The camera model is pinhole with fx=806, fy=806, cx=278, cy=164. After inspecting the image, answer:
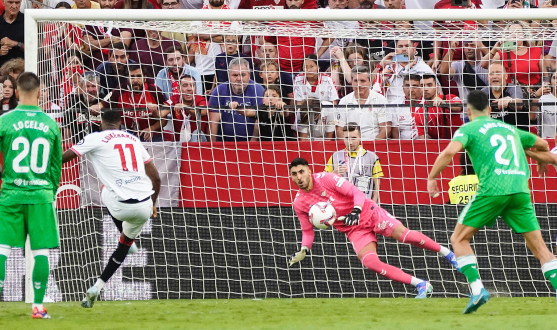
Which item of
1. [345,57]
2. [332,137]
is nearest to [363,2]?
[345,57]

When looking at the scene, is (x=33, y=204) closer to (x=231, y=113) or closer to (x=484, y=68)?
(x=231, y=113)

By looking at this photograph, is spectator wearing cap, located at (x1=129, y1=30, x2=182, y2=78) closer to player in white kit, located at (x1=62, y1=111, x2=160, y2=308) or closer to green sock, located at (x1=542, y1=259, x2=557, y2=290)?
player in white kit, located at (x1=62, y1=111, x2=160, y2=308)

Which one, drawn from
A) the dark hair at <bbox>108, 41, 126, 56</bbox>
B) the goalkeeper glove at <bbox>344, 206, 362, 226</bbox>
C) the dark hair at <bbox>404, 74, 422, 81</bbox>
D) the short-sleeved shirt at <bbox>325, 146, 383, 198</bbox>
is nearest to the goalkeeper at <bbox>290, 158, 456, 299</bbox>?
the goalkeeper glove at <bbox>344, 206, 362, 226</bbox>

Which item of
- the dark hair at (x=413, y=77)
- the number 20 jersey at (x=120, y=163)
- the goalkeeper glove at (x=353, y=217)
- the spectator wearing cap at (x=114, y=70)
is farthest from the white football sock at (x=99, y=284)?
the dark hair at (x=413, y=77)

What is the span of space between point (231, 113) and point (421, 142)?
274 centimetres

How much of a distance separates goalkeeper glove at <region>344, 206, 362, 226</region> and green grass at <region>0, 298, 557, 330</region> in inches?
36.6

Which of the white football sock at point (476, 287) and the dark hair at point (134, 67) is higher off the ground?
the dark hair at point (134, 67)

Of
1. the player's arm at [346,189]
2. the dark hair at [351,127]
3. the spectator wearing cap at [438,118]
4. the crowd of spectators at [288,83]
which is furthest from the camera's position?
the spectator wearing cap at [438,118]

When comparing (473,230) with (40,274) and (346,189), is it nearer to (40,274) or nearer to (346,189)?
(346,189)

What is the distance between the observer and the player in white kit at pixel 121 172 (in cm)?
859

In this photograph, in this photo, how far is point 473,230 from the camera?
7.32 metres

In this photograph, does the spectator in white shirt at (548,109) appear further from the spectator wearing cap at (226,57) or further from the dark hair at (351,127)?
the spectator wearing cap at (226,57)

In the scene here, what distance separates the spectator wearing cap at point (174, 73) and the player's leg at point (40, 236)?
15.8ft

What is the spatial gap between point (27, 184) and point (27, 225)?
38 cm
